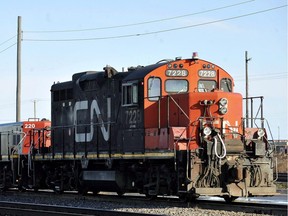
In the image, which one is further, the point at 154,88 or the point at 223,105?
the point at 154,88

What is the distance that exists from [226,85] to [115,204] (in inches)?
180

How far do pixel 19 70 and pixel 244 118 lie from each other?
744 inches

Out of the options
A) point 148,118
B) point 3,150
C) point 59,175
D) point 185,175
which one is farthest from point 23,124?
point 185,175

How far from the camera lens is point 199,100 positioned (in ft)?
51.6

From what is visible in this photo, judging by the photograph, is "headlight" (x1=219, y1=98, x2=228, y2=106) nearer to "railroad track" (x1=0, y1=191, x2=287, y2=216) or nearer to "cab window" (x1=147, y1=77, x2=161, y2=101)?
"cab window" (x1=147, y1=77, x2=161, y2=101)

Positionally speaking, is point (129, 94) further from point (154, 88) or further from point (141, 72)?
point (154, 88)

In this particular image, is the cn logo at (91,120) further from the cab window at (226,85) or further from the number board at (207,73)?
the cab window at (226,85)

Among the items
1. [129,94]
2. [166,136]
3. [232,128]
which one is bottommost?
[166,136]

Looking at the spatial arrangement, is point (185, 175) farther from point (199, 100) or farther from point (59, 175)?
point (59, 175)

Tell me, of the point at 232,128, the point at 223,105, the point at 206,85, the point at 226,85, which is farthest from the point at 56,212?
the point at 226,85

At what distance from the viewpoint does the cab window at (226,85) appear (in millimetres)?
17109

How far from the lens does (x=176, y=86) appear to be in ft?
54.5

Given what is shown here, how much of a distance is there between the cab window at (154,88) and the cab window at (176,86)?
0.24 m

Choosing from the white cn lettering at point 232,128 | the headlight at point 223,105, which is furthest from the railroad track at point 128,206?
the headlight at point 223,105
